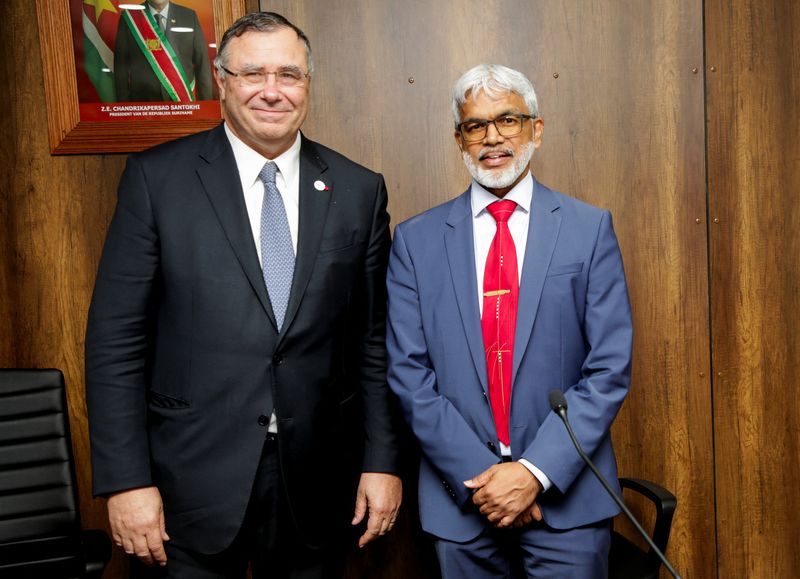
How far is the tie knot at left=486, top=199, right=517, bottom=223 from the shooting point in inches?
73.9

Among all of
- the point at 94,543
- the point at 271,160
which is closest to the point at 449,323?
the point at 271,160

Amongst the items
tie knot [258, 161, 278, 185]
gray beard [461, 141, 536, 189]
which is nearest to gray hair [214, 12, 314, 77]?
tie knot [258, 161, 278, 185]

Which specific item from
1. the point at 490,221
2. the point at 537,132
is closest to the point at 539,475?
the point at 490,221

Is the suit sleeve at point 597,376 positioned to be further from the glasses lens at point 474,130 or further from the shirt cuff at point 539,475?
the glasses lens at point 474,130

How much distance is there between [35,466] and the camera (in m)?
2.05

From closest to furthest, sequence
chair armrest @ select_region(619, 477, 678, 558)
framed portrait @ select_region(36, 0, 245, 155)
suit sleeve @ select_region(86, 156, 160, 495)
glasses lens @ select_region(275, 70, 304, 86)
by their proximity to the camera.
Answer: suit sleeve @ select_region(86, 156, 160, 495) → glasses lens @ select_region(275, 70, 304, 86) → chair armrest @ select_region(619, 477, 678, 558) → framed portrait @ select_region(36, 0, 245, 155)

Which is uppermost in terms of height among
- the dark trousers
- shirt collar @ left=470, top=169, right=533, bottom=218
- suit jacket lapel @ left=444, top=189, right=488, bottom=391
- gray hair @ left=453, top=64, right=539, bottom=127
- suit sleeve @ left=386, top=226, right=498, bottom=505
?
gray hair @ left=453, top=64, right=539, bottom=127

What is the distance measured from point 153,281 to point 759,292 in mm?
2016

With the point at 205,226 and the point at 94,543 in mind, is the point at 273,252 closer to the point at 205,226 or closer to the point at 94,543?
the point at 205,226

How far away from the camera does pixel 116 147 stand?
7.95 feet

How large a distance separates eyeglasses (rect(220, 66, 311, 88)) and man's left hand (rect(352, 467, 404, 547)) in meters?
0.99

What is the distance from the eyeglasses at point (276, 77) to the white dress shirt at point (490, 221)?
534 millimetres

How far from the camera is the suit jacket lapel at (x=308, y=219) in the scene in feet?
5.76

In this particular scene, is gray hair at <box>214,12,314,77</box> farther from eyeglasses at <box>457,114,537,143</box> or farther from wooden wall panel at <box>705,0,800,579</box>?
wooden wall panel at <box>705,0,800,579</box>
